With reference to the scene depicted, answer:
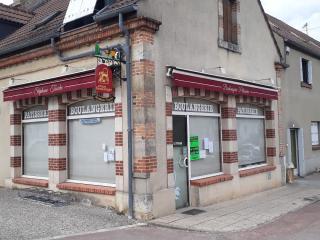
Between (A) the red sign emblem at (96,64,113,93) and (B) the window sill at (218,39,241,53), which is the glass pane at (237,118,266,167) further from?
(A) the red sign emblem at (96,64,113,93)

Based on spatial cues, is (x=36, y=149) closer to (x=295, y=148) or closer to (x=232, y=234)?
(x=232, y=234)

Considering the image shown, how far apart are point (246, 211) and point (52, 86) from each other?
19.0 feet

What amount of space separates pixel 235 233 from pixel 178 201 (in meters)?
2.25

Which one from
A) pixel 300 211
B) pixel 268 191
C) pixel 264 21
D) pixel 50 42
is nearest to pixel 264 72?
pixel 264 21

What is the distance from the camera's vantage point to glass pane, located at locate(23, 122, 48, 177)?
11.8 metres

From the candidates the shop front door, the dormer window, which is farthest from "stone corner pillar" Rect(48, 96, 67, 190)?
the dormer window

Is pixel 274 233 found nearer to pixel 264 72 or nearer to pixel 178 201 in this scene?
pixel 178 201

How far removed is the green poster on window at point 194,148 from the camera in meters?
10.5

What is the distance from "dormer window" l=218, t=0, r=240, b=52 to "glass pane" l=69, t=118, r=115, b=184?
4.23 m

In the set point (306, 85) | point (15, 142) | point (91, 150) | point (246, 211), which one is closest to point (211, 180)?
point (246, 211)

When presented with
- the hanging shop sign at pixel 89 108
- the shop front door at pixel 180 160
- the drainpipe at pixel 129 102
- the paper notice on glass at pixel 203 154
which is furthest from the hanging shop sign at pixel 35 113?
the paper notice on glass at pixel 203 154

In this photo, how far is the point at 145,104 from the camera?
881 cm

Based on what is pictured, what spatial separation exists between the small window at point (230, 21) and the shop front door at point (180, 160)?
11.4 feet

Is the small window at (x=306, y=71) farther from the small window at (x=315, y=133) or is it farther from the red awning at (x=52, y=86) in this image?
the red awning at (x=52, y=86)
